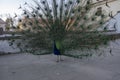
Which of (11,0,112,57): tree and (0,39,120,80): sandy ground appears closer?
(0,39,120,80): sandy ground

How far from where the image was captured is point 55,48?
7.91 m

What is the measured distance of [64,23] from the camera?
7.59m

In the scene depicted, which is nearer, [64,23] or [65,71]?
[65,71]

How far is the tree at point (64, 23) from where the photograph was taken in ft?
24.7

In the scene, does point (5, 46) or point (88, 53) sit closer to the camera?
point (88, 53)

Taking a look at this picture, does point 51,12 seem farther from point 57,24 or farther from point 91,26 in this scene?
point 91,26

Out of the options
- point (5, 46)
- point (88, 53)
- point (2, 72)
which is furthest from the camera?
point (5, 46)

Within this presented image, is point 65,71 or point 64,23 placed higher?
point 64,23

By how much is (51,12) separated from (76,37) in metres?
1.33

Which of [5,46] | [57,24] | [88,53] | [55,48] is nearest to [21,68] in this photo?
[55,48]

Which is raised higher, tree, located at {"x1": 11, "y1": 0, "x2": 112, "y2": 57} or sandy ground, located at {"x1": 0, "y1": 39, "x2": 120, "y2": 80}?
tree, located at {"x1": 11, "y1": 0, "x2": 112, "y2": 57}

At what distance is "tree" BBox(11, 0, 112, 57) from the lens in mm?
7516

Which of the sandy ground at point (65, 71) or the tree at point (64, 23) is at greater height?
the tree at point (64, 23)

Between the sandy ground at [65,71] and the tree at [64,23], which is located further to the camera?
the tree at [64,23]
